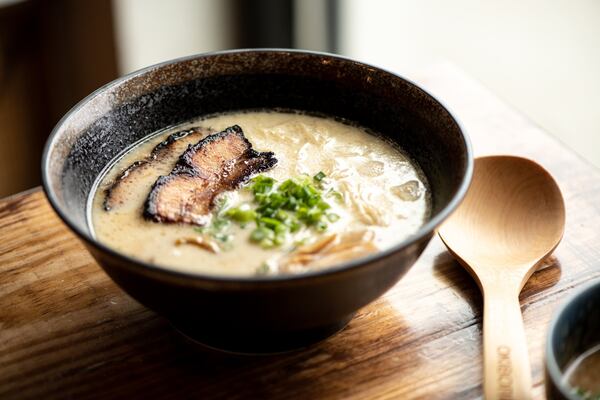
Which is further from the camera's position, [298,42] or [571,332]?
[298,42]

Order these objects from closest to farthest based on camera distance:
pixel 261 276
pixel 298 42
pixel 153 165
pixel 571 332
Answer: pixel 261 276, pixel 571 332, pixel 153 165, pixel 298 42

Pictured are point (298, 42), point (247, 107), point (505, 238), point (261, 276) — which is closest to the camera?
point (261, 276)

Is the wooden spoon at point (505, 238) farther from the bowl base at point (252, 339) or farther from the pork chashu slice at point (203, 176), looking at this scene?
the pork chashu slice at point (203, 176)

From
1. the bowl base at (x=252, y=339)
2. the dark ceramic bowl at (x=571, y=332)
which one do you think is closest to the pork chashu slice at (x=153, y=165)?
the bowl base at (x=252, y=339)

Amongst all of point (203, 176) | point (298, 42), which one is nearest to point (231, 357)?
point (203, 176)

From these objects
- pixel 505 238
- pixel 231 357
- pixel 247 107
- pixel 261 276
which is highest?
pixel 261 276

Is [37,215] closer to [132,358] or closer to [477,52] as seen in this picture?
[132,358]

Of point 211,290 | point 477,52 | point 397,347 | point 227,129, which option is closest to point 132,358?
point 211,290

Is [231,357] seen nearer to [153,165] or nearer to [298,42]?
[153,165]
